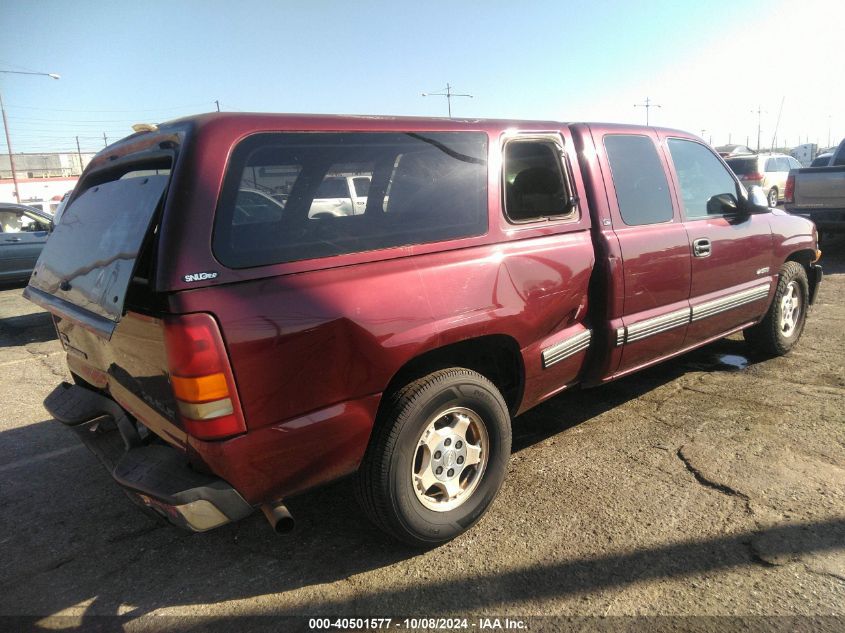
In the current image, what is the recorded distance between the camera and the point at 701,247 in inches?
154

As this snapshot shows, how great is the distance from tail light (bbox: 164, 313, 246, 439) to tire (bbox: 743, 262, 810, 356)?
4444mm

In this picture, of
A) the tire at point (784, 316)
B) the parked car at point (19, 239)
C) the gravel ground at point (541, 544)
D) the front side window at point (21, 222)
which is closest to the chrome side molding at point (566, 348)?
the gravel ground at point (541, 544)

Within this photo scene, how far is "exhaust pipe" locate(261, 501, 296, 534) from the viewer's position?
217cm

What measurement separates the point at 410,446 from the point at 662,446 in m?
1.85

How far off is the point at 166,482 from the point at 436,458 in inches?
44.4

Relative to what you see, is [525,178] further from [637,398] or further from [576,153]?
[637,398]

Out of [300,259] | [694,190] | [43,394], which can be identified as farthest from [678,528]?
[43,394]

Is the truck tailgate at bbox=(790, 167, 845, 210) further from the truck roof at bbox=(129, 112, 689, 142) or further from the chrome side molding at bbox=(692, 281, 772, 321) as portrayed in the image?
the truck roof at bbox=(129, 112, 689, 142)

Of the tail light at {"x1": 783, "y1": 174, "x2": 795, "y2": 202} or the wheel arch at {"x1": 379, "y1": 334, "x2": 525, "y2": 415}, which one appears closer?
the wheel arch at {"x1": 379, "y1": 334, "x2": 525, "y2": 415}

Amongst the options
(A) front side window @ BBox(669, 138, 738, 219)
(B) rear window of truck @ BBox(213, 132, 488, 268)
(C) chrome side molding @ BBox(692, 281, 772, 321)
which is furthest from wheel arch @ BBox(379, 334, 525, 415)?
(A) front side window @ BBox(669, 138, 738, 219)

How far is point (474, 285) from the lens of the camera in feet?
8.64

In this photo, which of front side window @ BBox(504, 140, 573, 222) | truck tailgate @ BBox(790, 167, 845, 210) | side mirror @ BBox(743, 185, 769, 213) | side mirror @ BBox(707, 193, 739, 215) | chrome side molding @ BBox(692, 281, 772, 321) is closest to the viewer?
front side window @ BBox(504, 140, 573, 222)

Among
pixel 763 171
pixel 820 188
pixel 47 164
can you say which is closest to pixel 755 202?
pixel 820 188

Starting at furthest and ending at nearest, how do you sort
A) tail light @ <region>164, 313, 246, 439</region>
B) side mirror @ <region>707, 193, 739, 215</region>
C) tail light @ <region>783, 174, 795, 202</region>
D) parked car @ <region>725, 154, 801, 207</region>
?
parked car @ <region>725, 154, 801, 207</region>, tail light @ <region>783, 174, 795, 202</region>, side mirror @ <region>707, 193, 739, 215</region>, tail light @ <region>164, 313, 246, 439</region>
